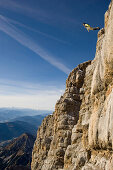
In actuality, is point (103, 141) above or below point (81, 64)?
below

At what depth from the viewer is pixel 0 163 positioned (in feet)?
409

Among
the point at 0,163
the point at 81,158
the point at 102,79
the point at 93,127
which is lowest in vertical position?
the point at 0,163

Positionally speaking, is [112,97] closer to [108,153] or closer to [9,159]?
[108,153]

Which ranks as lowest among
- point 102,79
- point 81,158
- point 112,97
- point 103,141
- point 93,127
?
point 81,158

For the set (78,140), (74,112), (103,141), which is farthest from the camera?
(74,112)

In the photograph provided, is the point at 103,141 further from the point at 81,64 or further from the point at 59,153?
the point at 81,64

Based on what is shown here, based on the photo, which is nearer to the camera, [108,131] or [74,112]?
[108,131]

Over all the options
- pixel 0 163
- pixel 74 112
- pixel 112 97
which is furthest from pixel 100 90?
pixel 0 163

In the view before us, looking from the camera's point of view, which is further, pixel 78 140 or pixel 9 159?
pixel 9 159

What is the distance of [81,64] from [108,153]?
22064 millimetres

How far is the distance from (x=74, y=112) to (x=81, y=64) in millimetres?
9860

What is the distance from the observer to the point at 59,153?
88.3 ft

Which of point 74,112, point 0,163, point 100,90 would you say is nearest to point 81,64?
point 74,112

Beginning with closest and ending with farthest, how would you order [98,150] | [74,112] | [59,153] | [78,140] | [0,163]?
[98,150] → [78,140] → [59,153] → [74,112] → [0,163]
